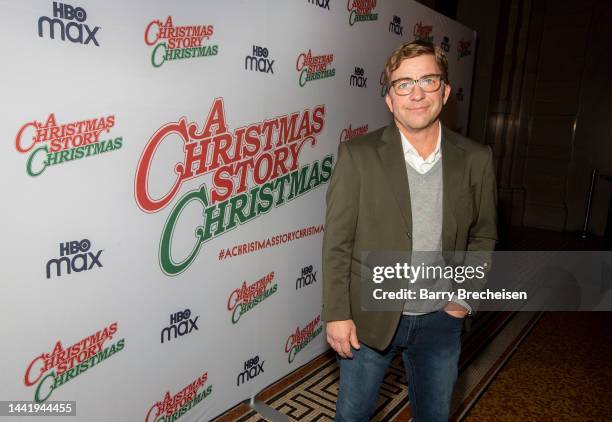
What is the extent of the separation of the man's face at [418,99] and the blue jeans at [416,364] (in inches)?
26.8

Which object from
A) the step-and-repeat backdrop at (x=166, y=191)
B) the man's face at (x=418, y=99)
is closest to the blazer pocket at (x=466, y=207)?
the man's face at (x=418, y=99)

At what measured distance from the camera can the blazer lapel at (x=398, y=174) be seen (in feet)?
4.94

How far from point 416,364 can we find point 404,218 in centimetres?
56

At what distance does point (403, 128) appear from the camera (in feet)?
5.23

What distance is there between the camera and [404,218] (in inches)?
59.4

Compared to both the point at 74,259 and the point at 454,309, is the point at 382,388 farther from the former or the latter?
the point at 74,259

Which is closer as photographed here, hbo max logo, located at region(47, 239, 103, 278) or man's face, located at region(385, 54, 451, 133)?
man's face, located at region(385, 54, 451, 133)

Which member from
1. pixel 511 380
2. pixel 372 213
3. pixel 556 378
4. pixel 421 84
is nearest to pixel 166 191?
pixel 372 213

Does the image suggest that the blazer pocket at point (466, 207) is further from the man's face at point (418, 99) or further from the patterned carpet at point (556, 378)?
the patterned carpet at point (556, 378)

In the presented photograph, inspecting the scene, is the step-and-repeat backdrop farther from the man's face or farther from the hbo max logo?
the man's face

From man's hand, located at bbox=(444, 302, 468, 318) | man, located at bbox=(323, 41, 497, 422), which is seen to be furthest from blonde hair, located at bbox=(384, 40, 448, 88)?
man's hand, located at bbox=(444, 302, 468, 318)

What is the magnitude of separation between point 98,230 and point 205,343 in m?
0.87

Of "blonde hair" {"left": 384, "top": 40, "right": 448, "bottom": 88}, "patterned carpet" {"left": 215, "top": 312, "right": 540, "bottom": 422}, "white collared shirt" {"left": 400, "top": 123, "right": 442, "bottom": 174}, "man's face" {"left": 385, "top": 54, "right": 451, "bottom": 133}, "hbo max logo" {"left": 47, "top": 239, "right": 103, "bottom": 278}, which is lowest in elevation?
"patterned carpet" {"left": 215, "top": 312, "right": 540, "bottom": 422}

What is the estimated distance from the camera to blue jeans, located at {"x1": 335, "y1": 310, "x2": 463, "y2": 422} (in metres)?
1.58
